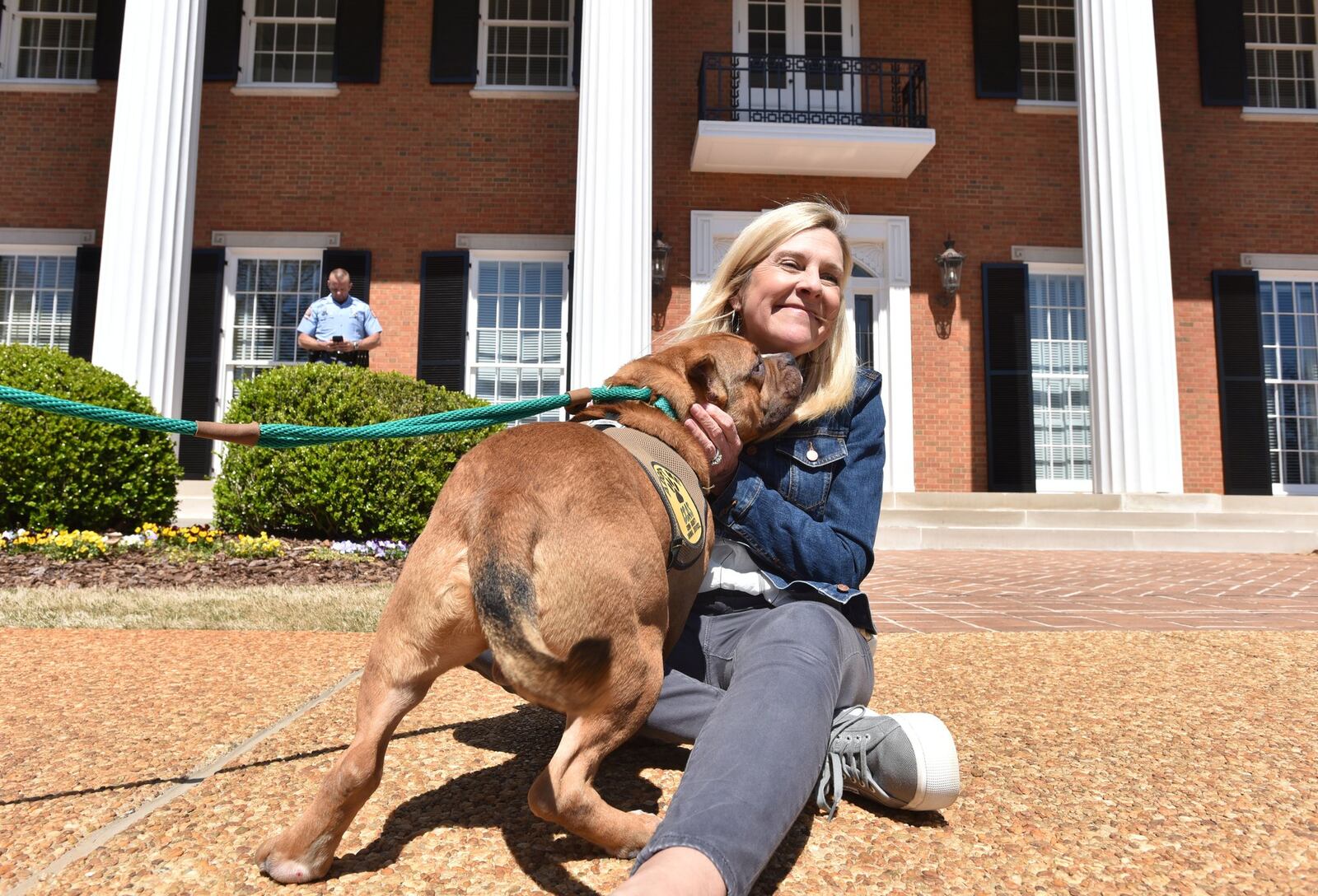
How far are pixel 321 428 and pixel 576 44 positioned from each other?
11.9 m

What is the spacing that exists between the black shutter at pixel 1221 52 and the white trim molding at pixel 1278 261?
2.19m

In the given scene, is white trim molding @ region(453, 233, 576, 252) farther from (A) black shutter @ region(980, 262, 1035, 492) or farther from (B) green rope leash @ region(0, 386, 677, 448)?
(B) green rope leash @ region(0, 386, 677, 448)

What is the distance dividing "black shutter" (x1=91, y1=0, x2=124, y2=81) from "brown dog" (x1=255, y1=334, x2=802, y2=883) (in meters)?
13.5

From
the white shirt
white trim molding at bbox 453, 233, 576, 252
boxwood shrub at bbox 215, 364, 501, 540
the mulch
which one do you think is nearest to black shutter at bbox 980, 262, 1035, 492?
white trim molding at bbox 453, 233, 576, 252

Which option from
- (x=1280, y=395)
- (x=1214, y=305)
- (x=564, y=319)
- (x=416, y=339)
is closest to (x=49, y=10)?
(x=416, y=339)

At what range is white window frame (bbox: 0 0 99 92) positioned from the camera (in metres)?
11.8

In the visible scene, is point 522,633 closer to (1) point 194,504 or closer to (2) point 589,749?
(2) point 589,749

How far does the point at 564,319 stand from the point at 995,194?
6.30 m

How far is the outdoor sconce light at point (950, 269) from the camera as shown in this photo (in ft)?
38.1

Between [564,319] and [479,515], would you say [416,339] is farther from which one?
[479,515]

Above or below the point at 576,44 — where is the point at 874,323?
below

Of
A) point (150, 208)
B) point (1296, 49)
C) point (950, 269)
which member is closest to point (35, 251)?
point (150, 208)

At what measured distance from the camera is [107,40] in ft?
38.8

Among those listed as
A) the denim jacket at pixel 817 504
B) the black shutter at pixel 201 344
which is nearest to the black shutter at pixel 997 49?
the black shutter at pixel 201 344
